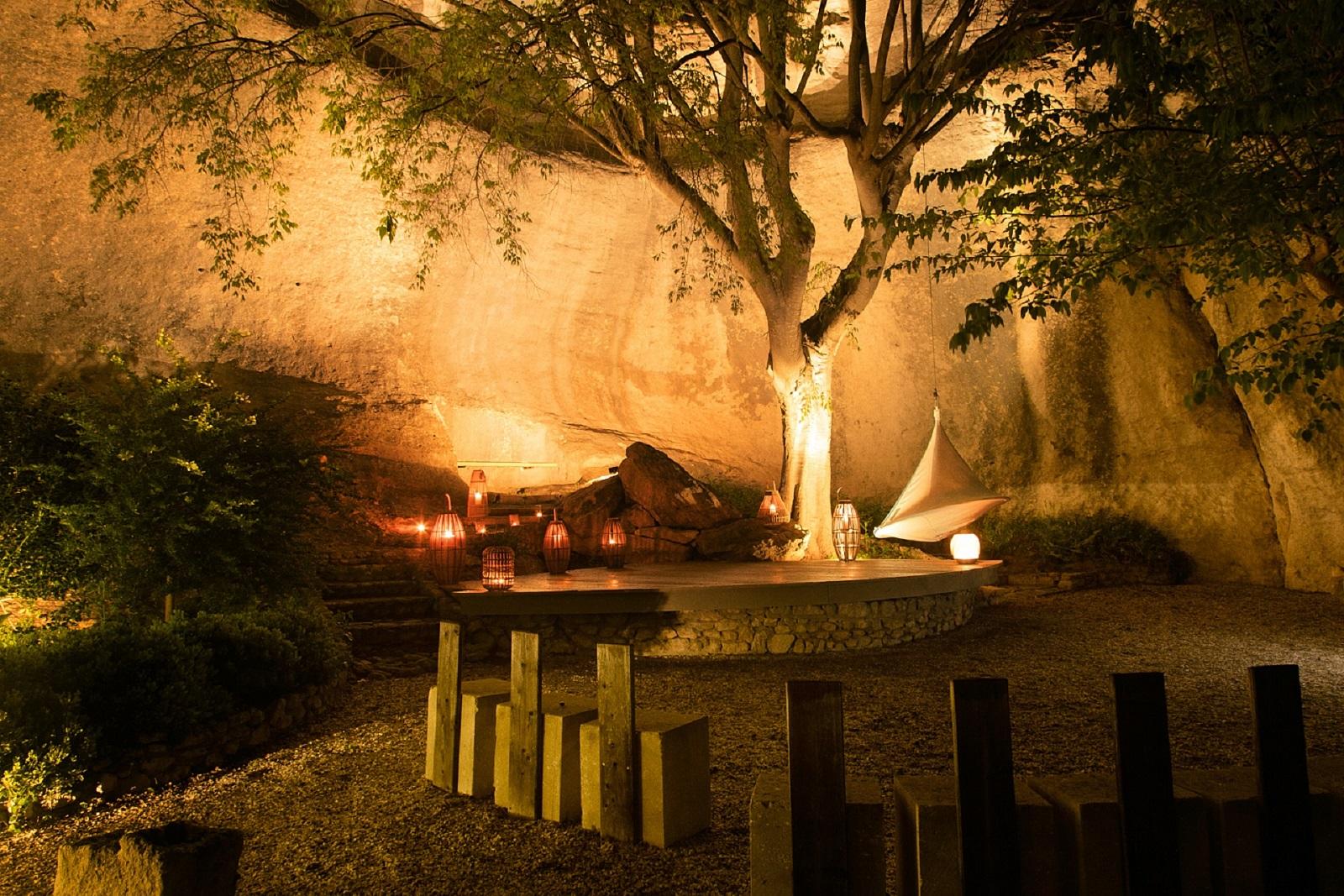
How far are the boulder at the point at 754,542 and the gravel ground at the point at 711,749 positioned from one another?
7.48 ft

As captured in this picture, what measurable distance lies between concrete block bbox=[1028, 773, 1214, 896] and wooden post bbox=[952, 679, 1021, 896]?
0.54 ft

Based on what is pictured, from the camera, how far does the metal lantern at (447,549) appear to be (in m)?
6.49

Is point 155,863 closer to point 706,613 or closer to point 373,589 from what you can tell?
point 706,613

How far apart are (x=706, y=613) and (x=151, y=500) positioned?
3.87 metres

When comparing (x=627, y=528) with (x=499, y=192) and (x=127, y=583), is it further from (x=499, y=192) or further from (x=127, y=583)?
(x=499, y=192)

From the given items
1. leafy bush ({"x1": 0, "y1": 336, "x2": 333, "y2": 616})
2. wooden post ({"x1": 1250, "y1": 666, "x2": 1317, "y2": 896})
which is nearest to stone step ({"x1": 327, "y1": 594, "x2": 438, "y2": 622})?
leafy bush ({"x1": 0, "y1": 336, "x2": 333, "y2": 616})

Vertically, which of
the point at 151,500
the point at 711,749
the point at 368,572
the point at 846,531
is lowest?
the point at 711,749

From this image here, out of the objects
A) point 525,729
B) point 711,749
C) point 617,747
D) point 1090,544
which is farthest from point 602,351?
point 617,747

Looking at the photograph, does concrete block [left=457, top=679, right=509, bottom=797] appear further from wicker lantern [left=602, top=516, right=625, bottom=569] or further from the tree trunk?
the tree trunk

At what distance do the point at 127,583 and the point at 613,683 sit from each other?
4.02 m

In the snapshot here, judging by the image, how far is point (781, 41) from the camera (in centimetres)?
872

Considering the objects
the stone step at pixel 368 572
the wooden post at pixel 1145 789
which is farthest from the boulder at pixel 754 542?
the wooden post at pixel 1145 789

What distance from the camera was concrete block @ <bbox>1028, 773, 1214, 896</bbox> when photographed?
175 centimetres

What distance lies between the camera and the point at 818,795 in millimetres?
1765
